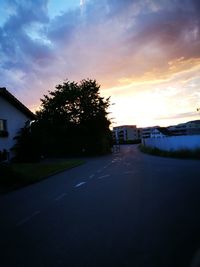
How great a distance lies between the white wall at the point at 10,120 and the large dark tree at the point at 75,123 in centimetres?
2078

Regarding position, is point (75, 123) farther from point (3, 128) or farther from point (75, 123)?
point (3, 128)

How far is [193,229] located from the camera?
22.9ft

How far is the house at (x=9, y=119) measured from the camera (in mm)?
32938

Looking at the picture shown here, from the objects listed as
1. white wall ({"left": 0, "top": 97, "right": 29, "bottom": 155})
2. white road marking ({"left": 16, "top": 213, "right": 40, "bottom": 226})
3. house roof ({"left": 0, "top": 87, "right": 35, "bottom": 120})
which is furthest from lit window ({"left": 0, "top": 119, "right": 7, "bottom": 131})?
white road marking ({"left": 16, "top": 213, "right": 40, "bottom": 226})

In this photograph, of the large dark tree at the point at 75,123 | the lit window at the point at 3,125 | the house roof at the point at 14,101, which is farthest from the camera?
the large dark tree at the point at 75,123

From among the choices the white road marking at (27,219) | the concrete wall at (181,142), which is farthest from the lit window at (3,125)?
the white road marking at (27,219)

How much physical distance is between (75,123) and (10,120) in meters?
24.6

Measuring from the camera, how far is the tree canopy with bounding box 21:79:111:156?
5809 cm

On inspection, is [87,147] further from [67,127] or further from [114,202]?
[114,202]

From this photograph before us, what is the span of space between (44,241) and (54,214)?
2574 mm

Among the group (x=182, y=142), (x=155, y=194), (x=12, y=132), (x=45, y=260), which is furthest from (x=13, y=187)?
(x=182, y=142)

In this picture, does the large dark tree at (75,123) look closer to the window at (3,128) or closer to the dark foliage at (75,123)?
the dark foliage at (75,123)

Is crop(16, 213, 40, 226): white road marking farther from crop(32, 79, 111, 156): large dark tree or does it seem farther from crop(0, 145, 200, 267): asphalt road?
crop(32, 79, 111, 156): large dark tree

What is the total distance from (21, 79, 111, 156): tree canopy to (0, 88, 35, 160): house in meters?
21.0
